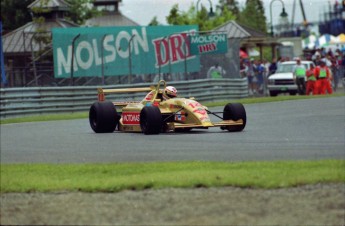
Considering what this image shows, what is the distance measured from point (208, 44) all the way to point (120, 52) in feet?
11.9

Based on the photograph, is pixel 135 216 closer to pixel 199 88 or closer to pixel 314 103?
pixel 314 103

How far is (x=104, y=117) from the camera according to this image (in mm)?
19969

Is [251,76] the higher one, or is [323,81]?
[251,76]

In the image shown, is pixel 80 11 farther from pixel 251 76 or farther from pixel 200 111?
pixel 200 111

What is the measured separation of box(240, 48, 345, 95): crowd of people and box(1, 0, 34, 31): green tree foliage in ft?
57.2

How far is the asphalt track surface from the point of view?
46.6ft

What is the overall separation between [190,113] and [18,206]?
357 inches

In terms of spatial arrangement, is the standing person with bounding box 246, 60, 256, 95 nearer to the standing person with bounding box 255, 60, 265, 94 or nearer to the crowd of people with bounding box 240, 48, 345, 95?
the crowd of people with bounding box 240, 48, 345, 95

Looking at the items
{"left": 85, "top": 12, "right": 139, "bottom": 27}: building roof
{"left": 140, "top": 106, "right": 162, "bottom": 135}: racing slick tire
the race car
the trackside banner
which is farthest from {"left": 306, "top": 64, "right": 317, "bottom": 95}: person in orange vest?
{"left": 85, "top": 12, "right": 139, "bottom": 27}: building roof

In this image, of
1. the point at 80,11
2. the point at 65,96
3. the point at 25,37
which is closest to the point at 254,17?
the point at 80,11

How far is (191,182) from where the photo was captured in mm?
10609

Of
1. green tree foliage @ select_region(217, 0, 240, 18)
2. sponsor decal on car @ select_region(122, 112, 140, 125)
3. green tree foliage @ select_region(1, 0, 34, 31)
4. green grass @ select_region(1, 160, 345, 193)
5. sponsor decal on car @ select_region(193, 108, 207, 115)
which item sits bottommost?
green grass @ select_region(1, 160, 345, 193)

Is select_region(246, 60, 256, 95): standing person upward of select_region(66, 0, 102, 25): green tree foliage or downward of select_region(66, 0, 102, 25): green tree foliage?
downward

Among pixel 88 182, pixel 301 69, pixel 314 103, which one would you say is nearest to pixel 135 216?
pixel 88 182
